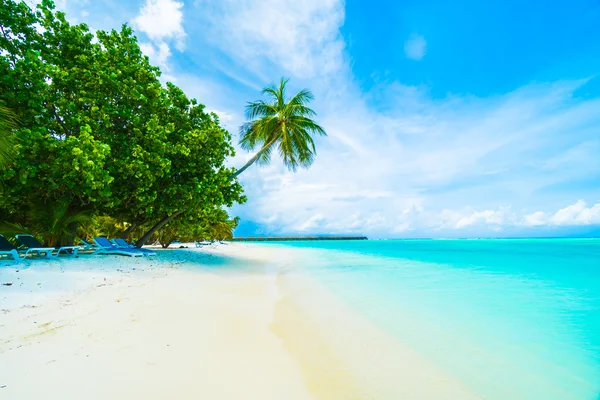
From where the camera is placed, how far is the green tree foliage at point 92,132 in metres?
7.87

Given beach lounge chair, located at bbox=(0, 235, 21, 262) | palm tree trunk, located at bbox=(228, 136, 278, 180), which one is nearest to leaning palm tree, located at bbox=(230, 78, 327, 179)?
palm tree trunk, located at bbox=(228, 136, 278, 180)

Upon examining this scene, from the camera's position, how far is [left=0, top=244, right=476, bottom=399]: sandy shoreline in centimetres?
234

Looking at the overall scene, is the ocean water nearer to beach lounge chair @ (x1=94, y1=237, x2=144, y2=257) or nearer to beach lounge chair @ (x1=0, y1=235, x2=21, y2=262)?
beach lounge chair @ (x1=94, y1=237, x2=144, y2=257)

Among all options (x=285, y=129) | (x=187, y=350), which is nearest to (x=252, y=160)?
(x=285, y=129)

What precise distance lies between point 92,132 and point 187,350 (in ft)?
30.3

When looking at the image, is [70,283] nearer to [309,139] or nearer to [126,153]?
[126,153]

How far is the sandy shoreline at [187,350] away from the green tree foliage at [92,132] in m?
3.86

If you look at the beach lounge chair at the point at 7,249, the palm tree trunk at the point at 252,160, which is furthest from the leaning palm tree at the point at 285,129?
the beach lounge chair at the point at 7,249

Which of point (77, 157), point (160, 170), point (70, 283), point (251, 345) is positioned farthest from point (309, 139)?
point (251, 345)

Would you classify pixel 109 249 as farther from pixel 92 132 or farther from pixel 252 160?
pixel 252 160

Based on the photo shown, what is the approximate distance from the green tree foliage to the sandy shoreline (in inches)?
152

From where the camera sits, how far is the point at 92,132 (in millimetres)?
9336

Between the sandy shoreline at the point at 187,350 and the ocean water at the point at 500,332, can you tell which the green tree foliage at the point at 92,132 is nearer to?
the sandy shoreline at the point at 187,350

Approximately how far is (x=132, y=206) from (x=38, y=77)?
5133 mm
